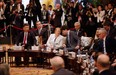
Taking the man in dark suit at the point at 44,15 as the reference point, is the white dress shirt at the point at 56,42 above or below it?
below

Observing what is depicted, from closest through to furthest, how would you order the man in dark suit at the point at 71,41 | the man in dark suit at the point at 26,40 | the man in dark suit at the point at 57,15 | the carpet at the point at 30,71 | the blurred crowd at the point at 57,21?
the carpet at the point at 30,71 → the man in dark suit at the point at 71,41 → the blurred crowd at the point at 57,21 → the man in dark suit at the point at 26,40 → the man in dark suit at the point at 57,15

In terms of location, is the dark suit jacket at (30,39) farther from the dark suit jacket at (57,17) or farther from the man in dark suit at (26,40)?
the dark suit jacket at (57,17)

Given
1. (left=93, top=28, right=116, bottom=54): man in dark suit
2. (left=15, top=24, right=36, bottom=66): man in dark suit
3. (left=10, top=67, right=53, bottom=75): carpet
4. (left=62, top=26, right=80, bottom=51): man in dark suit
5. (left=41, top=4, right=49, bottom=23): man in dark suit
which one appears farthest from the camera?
(left=41, top=4, right=49, bottom=23): man in dark suit

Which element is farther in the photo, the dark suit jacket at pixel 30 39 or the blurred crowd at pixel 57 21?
the dark suit jacket at pixel 30 39

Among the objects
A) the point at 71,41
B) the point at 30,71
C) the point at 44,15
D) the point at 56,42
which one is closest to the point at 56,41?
the point at 56,42

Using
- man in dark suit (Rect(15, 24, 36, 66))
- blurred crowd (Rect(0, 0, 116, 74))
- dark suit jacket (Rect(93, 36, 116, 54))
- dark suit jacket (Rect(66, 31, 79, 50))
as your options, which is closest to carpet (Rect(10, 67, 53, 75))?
man in dark suit (Rect(15, 24, 36, 66))

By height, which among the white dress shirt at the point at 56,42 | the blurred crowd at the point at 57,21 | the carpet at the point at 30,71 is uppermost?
the blurred crowd at the point at 57,21

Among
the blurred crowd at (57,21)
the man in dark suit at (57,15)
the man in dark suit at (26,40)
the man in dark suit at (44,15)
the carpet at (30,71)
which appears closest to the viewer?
the carpet at (30,71)

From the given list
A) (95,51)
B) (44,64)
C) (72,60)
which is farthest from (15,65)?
(95,51)

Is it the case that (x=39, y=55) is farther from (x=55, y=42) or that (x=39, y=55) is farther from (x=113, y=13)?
(x=113, y=13)

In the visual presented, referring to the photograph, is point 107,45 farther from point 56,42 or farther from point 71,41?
point 56,42

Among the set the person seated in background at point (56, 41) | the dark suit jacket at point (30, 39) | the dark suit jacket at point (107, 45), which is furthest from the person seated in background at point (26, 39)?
the dark suit jacket at point (107, 45)

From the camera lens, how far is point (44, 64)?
1373 cm

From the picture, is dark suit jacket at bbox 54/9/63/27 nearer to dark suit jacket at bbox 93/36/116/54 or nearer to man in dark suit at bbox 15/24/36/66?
man in dark suit at bbox 15/24/36/66
